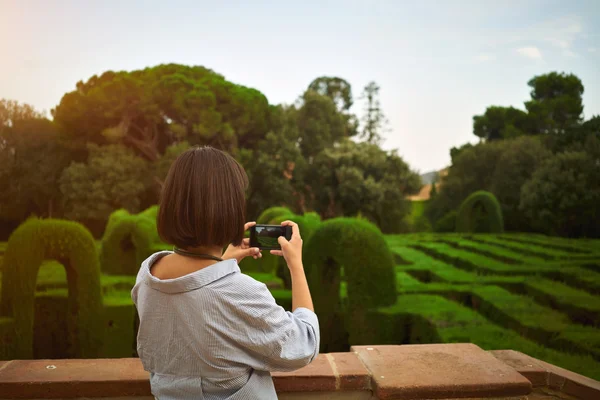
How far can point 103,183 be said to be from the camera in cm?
1861

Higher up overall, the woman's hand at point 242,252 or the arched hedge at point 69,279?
the woman's hand at point 242,252

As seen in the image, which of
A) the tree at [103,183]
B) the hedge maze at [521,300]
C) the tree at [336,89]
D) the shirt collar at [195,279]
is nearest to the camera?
the shirt collar at [195,279]

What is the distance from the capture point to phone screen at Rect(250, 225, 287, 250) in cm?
156

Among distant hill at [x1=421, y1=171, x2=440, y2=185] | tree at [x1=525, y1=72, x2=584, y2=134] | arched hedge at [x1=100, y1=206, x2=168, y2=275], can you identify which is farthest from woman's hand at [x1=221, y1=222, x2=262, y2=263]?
distant hill at [x1=421, y1=171, x2=440, y2=185]

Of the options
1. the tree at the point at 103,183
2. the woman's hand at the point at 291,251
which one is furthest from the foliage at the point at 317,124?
the woman's hand at the point at 291,251

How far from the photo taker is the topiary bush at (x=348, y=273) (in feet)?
19.2

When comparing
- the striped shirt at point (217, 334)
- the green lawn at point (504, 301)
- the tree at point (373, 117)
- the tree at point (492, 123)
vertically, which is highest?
the tree at point (373, 117)

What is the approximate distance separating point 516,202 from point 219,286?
1679 cm

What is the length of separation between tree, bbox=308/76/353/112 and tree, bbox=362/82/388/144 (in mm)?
1260

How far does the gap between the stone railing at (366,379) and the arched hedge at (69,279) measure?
325 cm

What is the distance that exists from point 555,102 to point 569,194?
7.28 ft

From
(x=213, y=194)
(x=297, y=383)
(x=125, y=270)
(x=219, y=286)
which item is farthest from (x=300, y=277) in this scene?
(x=125, y=270)

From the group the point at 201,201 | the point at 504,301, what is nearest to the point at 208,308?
the point at 201,201

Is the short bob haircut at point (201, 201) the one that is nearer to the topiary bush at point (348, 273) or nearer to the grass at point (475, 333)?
the grass at point (475, 333)
